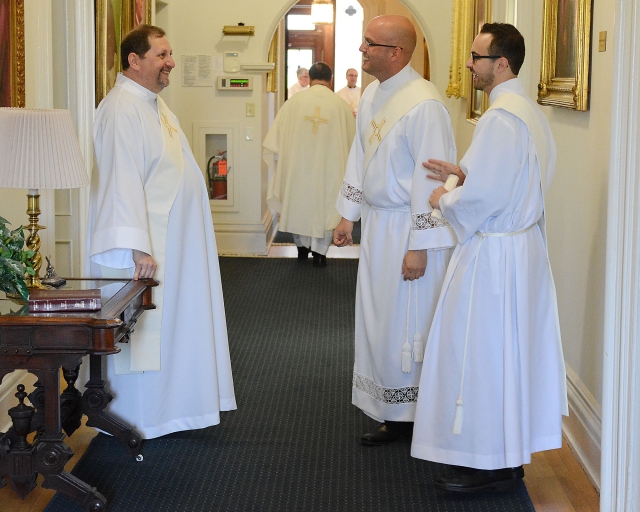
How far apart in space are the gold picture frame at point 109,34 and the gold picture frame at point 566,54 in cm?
271

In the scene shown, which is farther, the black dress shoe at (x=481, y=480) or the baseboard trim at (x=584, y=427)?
the baseboard trim at (x=584, y=427)

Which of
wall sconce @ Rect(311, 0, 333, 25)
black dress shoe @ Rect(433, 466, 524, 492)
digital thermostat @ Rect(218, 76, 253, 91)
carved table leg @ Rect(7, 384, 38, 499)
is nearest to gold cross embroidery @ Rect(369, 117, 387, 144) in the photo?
black dress shoe @ Rect(433, 466, 524, 492)

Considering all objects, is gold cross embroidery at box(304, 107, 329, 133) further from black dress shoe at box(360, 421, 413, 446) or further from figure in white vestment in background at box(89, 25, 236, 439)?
black dress shoe at box(360, 421, 413, 446)

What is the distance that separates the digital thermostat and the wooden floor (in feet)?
19.0

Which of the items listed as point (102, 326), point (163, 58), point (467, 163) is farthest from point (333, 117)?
point (102, 326)

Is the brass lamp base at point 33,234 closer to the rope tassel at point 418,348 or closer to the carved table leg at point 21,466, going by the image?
the carved table leg at point 21,466

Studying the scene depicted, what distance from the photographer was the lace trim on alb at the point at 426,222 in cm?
398

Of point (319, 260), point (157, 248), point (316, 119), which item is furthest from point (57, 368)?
point (316, 119)

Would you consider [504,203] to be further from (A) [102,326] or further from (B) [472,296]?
(A) [102,326]

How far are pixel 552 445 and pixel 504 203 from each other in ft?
3.36

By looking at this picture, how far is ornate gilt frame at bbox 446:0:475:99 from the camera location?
26.6 ft

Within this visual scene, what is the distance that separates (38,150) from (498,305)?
6.07 feet

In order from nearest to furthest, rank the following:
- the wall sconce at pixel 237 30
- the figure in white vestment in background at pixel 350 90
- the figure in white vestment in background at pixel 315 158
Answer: the figure in white vestment in background at pixel 315 158 < the wall sconce at pixel 237 30 < the figure in white vestment in background at pixel 350 90

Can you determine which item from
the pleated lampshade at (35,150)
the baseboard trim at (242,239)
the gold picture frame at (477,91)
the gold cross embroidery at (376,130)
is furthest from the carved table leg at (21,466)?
the baseboard trim at (242,239)
